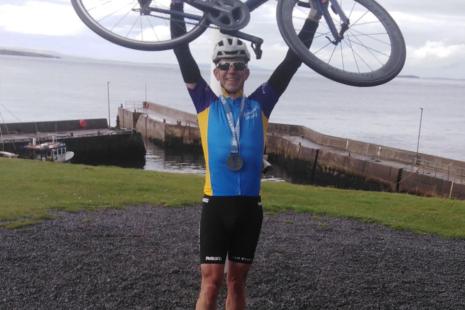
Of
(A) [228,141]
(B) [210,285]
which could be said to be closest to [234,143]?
(A) [228,141]

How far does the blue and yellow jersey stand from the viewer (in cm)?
404

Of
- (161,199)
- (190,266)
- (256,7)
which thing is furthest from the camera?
(161,199)

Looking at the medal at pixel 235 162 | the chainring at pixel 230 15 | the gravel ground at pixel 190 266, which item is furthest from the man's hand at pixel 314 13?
the gravel ground at pixel 190 266

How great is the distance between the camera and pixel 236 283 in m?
4.14

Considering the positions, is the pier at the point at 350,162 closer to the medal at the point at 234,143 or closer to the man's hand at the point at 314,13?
the man's hand at the point at 314,13

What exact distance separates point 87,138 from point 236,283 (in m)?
32.8

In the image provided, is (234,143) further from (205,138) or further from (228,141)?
(205,138)

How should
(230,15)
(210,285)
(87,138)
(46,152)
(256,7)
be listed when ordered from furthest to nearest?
(87,138) < (46,152) < (256,7) < (230,15) < (210,285)

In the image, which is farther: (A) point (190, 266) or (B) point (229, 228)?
(A) point (190, 266)

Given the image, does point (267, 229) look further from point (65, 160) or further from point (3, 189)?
point (65, 160)

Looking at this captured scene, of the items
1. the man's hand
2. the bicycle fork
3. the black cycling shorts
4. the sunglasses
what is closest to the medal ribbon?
the sunglasses

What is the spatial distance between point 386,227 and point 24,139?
1080 inches

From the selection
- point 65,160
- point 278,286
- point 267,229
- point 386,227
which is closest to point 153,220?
point 267,229

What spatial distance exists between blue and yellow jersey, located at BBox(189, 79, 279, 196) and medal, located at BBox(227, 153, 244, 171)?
33mm
